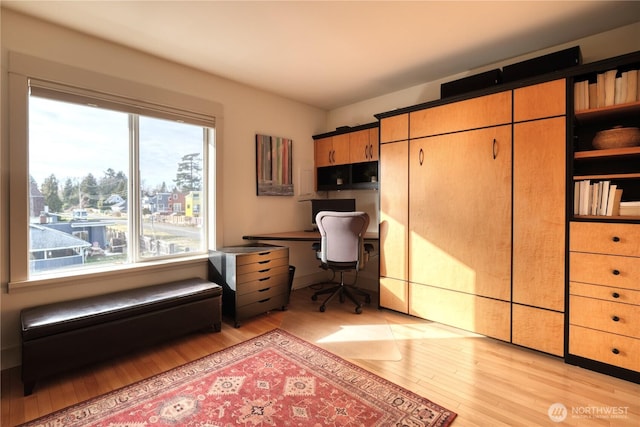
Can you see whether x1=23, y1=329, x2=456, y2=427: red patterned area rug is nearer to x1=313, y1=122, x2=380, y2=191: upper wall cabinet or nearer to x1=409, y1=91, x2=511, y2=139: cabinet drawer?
x1=409, y1=91, x2=511, y2=139: cabinet drawer

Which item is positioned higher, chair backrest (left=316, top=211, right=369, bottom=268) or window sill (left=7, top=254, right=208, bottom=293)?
chair backrest (left=316, top=211, right=369, bottom=268)

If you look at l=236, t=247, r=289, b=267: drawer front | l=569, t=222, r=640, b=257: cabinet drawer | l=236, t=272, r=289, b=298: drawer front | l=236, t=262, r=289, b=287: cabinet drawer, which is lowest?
l=236, t=272, r=289, b=298: drawer front

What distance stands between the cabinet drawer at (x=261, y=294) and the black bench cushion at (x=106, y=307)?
24 centimetres

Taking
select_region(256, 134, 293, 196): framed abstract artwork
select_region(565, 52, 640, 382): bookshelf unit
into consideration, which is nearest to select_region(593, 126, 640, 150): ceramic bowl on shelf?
select_region(565, 52, 640, 382): bookshelf unit

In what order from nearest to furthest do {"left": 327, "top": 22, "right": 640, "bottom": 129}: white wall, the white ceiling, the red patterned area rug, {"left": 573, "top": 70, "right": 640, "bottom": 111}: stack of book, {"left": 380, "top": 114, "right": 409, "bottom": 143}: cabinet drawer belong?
the red patterned area rug < {"left": 573, "top": 70, "right": 640, "bottom": 111}: stack of book < the white ceiling < {"left": 327, "top": 22, "right": 640, "bottom": 129}: white wall < {"left": 380, "top": 114, "right": 409, "bottom": 143}: cabinet drawer

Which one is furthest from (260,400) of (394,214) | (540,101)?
(540,101)

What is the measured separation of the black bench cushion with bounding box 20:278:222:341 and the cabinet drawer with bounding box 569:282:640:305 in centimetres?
294

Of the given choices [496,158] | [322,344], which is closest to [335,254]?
[322,344]

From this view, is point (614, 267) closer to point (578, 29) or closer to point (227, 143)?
point (578, 29)

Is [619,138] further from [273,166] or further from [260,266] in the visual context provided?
[273,166]

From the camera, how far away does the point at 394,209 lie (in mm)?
3240

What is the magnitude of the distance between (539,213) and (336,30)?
222 centimetres

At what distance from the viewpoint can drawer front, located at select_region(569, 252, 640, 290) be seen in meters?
1.97

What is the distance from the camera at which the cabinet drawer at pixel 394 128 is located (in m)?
3.13
